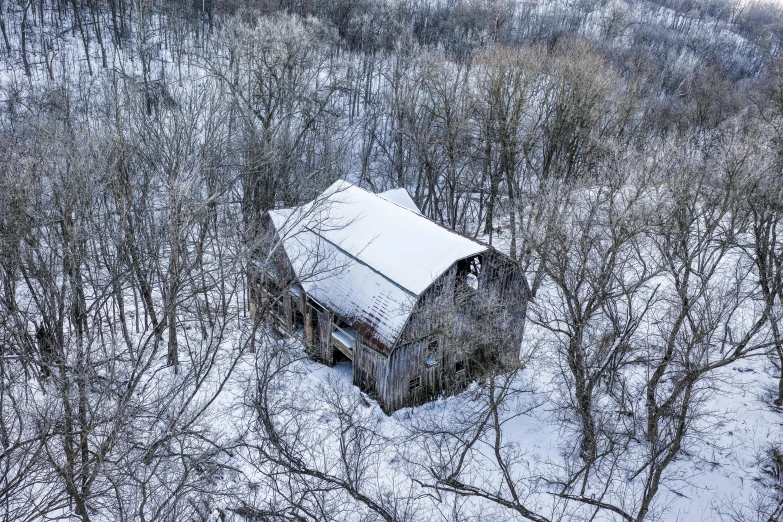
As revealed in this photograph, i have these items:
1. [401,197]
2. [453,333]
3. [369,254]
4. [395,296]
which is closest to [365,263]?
[369,254]

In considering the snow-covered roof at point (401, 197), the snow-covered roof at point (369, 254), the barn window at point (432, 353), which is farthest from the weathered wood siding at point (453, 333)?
the snow-covered roof at point (401, 197)

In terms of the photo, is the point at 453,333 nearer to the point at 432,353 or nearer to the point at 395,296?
the point at 432,353

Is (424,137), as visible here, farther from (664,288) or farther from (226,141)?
(664,288)

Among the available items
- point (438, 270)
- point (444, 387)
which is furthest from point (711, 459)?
point (438, 270)

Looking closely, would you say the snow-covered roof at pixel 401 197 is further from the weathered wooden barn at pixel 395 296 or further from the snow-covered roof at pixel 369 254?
the weathered wooden barn at pixel 395 296

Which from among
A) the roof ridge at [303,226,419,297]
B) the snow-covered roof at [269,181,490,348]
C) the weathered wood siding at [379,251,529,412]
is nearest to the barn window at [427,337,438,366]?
the weathered wood siding at [379,251,529,412]
